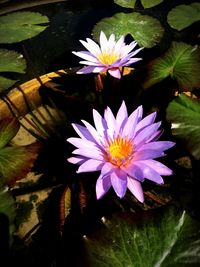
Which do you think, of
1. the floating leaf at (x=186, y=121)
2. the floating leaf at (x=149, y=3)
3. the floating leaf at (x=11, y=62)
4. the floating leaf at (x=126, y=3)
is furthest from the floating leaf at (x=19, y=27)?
the floating leaf at (x=186, y=121)

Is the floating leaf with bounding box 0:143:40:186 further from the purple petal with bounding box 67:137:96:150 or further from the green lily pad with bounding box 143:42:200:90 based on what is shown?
the green lily pad with bounding box 143:42:200:90

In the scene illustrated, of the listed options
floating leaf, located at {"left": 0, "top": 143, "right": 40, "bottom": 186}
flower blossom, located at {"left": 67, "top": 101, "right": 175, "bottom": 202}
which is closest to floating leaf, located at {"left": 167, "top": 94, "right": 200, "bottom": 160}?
flower blossom, located at {"left": 67, "top": 101, "right": 175, "bottom": 202}

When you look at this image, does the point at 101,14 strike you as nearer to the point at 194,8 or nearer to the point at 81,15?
the point at 81,15

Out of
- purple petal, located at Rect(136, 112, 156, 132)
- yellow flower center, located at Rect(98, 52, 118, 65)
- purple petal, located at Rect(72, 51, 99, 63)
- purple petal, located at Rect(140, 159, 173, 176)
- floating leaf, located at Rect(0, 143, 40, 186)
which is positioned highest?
purple petal, located at Rect(72, 51, 99, 63)

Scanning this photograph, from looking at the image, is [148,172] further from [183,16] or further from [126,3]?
[126,3]

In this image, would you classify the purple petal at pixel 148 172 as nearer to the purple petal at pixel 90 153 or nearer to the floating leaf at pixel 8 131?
the purple petal at pixel 90 153

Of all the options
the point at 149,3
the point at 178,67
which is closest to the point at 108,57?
the point at 178,67

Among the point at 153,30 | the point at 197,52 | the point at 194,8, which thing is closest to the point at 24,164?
the point at 197,52
